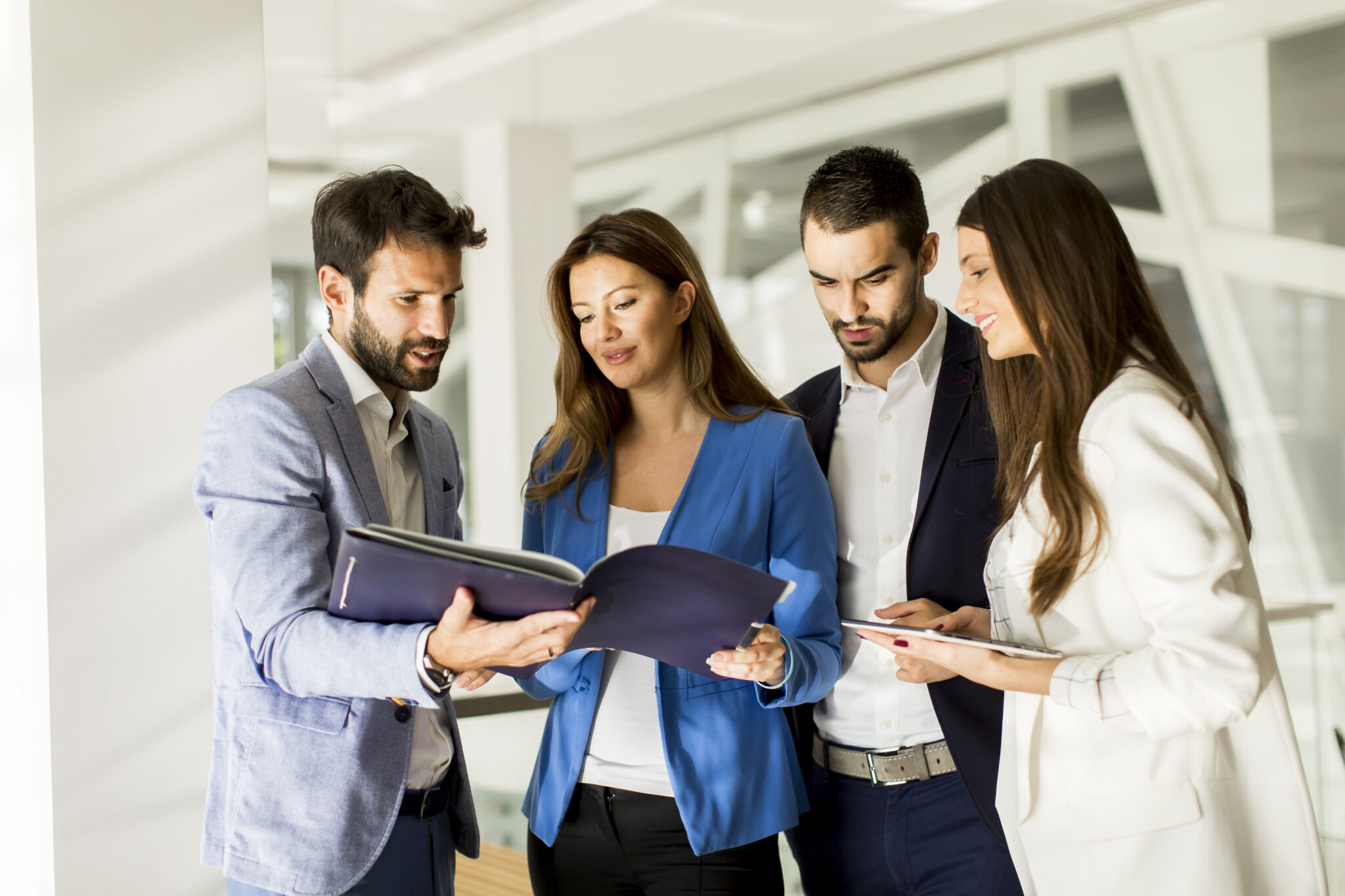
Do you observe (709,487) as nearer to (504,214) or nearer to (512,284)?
(512,284)

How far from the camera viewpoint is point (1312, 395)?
5.77 m

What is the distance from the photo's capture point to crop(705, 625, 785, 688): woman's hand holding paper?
164 cm

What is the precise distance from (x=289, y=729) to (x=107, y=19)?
1307mm

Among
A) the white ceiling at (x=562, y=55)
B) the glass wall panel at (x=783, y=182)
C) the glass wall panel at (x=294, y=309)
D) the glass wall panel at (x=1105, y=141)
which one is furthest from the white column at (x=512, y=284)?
the glass wall panel at (x=1105, y=141)

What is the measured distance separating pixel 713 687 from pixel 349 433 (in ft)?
2.39

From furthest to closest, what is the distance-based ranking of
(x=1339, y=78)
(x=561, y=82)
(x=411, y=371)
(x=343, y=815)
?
(x=561, y=82) → (x=1339, y=78) → (x=411, y=371) → (x=343, y=815)

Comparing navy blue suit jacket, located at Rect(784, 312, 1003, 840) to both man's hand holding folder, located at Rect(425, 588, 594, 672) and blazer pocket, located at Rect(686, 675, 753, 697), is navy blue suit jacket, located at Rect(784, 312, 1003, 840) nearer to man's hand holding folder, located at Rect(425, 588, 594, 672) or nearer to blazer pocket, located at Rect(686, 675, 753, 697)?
blazer pocket, located at Rect(686, 675, 753, 697)

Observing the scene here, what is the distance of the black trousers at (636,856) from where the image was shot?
177cm

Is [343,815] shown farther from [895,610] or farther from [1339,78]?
[1339,78]

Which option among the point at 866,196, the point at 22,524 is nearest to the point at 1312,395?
the point at 866,196

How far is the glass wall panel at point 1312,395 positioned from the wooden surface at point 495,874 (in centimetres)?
466

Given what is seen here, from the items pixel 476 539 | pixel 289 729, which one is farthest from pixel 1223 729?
pixel 476 539

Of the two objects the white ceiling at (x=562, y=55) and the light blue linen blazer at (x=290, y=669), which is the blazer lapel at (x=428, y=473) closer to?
the light blue linen blazer at (x=290, y=669)

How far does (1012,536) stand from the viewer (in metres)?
1.58
